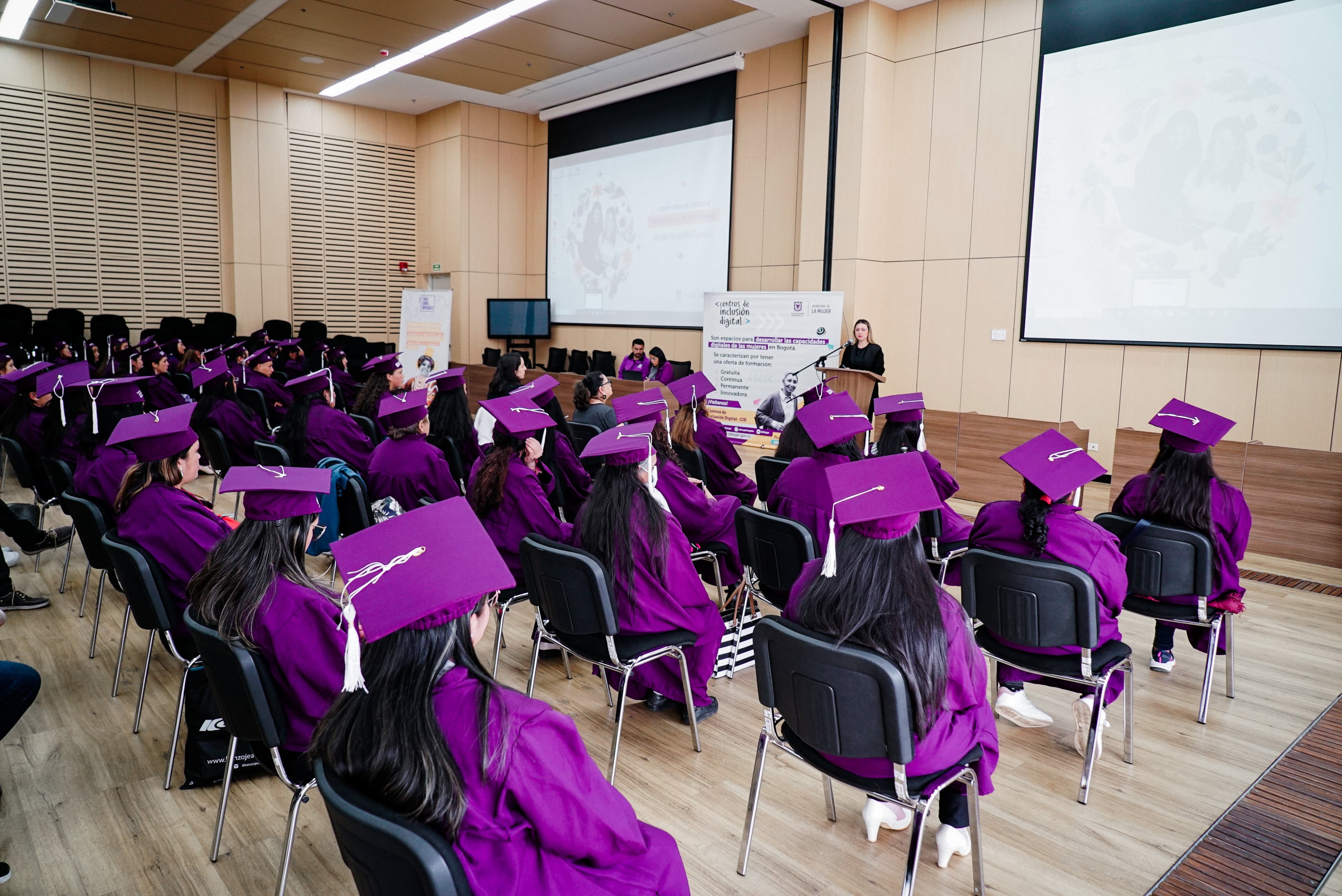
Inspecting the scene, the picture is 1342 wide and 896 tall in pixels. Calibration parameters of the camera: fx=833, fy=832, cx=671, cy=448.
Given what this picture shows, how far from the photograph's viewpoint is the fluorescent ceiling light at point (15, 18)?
9.02m

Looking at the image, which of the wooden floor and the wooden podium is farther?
the wooden podium

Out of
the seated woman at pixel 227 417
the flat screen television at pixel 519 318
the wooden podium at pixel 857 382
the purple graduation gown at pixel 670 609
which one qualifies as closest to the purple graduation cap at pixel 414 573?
the purple graduation gown at pixel 670 609

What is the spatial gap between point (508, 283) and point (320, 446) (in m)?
8.96

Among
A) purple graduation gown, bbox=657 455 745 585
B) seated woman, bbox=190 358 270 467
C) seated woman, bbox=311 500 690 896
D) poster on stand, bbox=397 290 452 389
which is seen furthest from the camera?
poster on stand, bbox=397 290 452 389

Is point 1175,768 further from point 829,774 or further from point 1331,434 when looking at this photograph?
point 1331,434

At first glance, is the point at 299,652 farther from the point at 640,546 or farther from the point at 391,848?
the point at 640,546

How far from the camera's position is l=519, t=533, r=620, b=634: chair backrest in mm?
2668

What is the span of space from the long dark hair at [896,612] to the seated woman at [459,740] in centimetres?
77

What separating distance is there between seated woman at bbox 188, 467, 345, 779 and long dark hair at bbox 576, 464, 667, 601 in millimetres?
979

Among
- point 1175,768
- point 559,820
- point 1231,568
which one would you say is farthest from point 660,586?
point 1231,568

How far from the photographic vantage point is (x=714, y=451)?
488 cm

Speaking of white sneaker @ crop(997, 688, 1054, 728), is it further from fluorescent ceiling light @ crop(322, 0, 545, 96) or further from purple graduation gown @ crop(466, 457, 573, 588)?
fluorescent ceiling light @ crop(322, 0, 545, 96)

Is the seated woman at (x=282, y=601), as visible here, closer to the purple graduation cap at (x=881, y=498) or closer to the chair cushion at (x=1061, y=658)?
the purple graduation cap at (x=881, y=498)

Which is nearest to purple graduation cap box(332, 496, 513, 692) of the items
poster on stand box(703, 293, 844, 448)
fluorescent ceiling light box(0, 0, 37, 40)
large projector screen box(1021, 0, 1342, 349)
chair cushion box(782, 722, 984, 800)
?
chair cushion box(782, 722, 984, 800)
